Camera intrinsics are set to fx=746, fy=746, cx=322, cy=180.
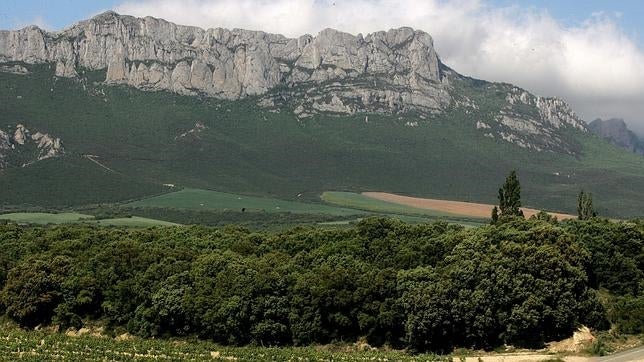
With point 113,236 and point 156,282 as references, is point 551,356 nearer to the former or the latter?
point 156,282

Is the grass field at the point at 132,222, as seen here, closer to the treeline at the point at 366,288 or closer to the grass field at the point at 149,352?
the treeline at the point at 366,288

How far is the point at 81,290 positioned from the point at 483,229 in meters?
36.7

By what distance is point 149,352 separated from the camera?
54.2m

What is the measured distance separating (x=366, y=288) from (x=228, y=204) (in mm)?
129556

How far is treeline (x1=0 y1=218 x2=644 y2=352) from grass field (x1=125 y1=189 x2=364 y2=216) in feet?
345

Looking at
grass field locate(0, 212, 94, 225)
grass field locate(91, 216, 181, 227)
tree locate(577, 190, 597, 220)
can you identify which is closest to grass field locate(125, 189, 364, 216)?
grass field locate(0, 212, 94, 225)

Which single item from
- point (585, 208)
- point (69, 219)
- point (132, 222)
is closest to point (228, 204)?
point (132, 222)

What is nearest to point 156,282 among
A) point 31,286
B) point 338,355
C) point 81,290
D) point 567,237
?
point 81,290

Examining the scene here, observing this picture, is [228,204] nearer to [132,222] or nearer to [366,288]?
[132,222]

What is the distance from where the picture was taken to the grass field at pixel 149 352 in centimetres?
5131

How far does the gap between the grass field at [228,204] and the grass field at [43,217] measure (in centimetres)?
2463

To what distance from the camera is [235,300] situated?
5794 cm

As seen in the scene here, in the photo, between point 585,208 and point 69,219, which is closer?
point 585,208

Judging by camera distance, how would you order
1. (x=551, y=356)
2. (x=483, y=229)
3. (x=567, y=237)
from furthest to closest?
(x=483, y=229) < (x=567, y=237) < (x=551, y=356)
